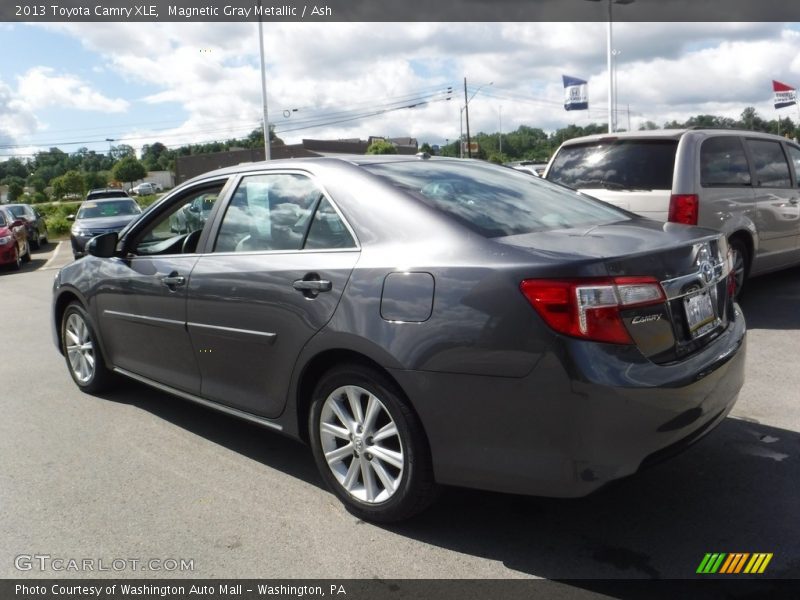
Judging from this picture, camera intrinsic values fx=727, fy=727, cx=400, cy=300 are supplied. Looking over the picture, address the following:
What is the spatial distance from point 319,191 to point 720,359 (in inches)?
78.4

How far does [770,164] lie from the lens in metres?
8.06

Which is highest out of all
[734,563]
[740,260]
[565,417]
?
[740,260]

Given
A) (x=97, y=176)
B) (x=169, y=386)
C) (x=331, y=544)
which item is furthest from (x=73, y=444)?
(x=97, y=176)

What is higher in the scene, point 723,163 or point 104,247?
point 723,163

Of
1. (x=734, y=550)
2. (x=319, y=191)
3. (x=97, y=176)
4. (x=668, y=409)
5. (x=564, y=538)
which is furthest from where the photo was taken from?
(x=97, y=176)

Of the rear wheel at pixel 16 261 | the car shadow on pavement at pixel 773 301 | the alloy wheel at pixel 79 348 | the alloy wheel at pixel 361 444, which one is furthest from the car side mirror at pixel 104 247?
the rear wheel at pixel 16 261

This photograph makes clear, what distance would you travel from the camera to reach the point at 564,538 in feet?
10.3

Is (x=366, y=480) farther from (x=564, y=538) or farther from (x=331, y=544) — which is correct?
(x=564, y=538)

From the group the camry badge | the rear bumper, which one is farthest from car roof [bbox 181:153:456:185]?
the camry badge

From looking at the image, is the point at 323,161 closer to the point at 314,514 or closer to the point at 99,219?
the point at 314,514

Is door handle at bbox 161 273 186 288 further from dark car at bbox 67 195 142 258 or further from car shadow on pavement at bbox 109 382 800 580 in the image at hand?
dark car at bbox 67 195 142 258

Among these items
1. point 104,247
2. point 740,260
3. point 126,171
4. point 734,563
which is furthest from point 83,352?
point 126,171

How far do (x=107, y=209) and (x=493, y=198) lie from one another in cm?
1757

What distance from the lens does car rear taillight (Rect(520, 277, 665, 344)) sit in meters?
2.65
